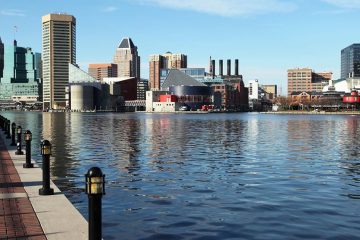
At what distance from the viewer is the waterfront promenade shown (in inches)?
430

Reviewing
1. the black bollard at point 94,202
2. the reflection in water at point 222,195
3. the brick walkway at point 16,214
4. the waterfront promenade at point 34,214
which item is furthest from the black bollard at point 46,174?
the black bollard at point 94,202

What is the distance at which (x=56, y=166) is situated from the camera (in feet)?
87.0

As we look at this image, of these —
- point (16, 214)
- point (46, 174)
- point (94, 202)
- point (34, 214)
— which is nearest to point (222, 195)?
point (46, 174)

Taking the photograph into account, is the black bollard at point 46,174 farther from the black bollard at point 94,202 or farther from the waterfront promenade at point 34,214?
the black bollard at point 94,202

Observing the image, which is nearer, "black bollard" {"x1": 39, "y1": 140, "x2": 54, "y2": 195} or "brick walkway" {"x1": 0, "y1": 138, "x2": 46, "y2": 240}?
"brick walkway" {"x1": 0, "y1": 138, "x2": 46, "y2": 240}

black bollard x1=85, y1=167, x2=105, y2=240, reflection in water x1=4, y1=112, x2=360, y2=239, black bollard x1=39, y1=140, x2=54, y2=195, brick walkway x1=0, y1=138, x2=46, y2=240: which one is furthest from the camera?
black bollard x1=39, y1=140, x2=54, y2=195

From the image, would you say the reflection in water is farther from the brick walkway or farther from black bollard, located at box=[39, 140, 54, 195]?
the brick walkway

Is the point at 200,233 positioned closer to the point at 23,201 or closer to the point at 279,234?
the point at 279,234

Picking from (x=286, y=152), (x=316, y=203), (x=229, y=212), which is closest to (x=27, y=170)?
(x=229, y=212)

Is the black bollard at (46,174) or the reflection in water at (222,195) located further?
the black bollard at (46,174)

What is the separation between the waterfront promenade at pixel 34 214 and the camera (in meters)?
10.9

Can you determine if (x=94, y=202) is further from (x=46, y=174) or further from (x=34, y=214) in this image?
(x=46, y=174)

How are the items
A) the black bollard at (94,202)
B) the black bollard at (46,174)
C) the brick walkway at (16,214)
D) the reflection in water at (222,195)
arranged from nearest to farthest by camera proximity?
1. the black bollard at (94,202)
2. the brick walkway at (16,214)
3. the reflection in water at (222,195)
4. the black bollard at (46,174)

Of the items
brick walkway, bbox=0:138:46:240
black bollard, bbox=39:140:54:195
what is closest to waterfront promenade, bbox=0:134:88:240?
brick walkway, bbox=0:138:46:240
